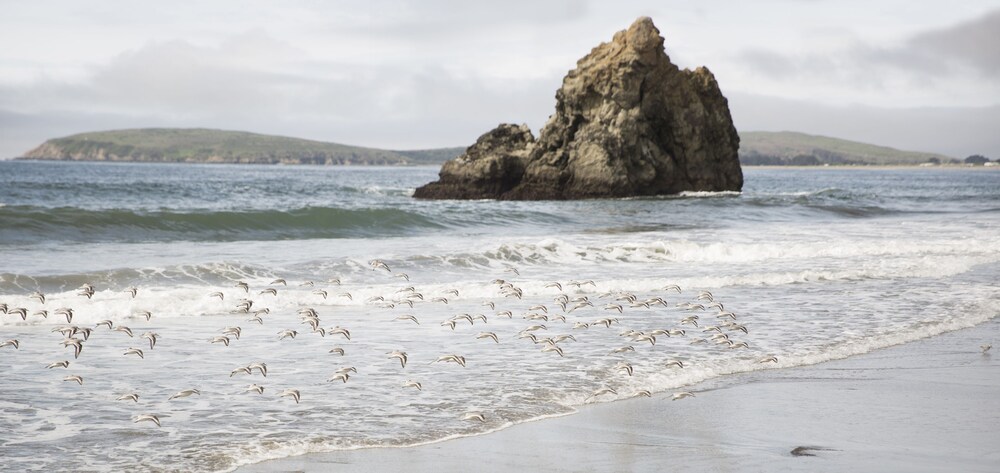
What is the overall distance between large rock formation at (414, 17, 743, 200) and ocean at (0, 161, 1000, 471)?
1805 centimetres

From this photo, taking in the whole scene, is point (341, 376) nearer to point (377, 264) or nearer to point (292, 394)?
point (292, 394)

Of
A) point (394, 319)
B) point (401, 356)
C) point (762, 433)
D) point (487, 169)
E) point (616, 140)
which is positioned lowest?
point (762, 433)

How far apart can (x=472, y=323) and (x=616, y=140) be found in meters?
35.5

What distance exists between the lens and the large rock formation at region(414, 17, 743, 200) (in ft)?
152

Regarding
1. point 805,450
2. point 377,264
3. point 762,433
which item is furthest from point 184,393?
point 377,264

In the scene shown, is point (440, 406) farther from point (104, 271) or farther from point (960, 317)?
point (104, 271)

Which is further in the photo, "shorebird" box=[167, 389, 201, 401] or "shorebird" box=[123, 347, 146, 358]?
"shorebird" box=[123, 347, 146, 358]

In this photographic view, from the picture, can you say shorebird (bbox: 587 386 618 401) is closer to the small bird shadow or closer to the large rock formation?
the small bird shadow

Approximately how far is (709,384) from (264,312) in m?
6.78

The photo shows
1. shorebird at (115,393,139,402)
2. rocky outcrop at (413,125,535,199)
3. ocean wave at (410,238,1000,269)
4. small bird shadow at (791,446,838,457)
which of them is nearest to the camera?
small bird shadow at (791,446,838,457)

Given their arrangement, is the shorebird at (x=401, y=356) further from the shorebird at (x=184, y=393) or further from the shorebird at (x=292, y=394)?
the shorebird at (x=184, y=393)

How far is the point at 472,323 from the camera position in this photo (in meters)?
11.3

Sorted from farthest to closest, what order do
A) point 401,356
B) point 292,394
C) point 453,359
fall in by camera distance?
point 453,359 < point 401,356 < point 292,394

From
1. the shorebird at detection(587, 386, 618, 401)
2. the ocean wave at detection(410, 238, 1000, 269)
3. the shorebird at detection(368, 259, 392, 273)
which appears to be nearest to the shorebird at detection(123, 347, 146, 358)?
the shorebird at detection(587, 386, 618, 401)
